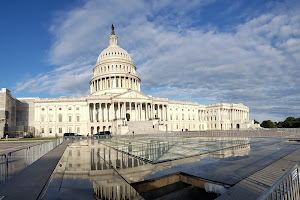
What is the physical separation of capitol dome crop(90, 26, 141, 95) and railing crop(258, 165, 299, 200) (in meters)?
83.4

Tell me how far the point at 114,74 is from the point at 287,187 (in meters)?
88.0

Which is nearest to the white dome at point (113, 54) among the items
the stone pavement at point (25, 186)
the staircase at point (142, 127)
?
the staircase at point (142, 127)

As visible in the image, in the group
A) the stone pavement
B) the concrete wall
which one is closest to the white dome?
the concrete wall

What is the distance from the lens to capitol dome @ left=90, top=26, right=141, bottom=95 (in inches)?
3514

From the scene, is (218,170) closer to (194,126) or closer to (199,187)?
(199,187)

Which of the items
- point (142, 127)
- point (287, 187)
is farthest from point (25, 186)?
point (142, 127)

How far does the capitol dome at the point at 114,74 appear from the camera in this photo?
89.2 meters

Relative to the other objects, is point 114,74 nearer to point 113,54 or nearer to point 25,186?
point 113,54

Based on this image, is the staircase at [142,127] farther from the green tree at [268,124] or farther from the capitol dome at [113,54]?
the green tree at [268,124]

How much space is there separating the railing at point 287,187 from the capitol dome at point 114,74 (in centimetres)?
8336

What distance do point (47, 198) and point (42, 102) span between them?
266 feet

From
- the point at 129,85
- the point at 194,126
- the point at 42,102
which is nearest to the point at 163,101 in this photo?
the point at 129,85

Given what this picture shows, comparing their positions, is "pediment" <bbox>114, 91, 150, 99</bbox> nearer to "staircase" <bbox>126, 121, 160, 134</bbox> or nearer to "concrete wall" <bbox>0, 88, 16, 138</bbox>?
"staircase" <bbox>126, 121, 160, 134</bbox>

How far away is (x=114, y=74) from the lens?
292 feet
